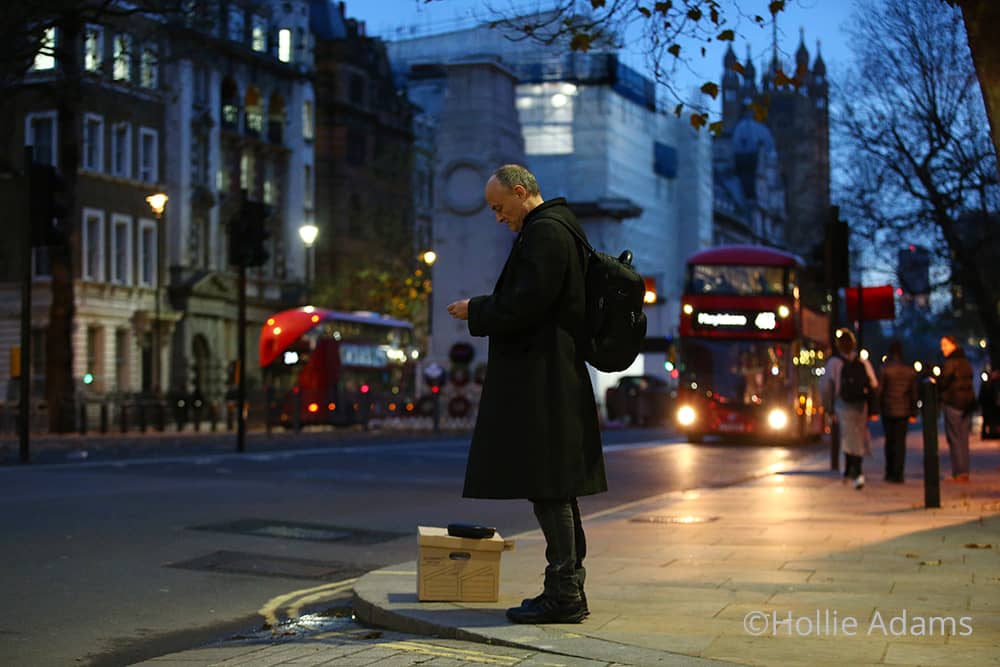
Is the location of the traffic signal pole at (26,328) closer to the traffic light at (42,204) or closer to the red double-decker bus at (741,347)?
A: the traffic light at (42,204)

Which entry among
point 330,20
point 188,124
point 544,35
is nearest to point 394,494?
point 544,35

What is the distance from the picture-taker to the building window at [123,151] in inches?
2418

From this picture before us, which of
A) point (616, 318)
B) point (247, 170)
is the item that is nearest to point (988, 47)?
point (616, 318)

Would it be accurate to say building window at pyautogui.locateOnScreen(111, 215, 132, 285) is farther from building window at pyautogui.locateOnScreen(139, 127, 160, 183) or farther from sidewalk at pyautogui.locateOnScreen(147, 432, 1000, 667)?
sidewalk at pyautogui.locateOnScreen(147, 432, 1000, 667)

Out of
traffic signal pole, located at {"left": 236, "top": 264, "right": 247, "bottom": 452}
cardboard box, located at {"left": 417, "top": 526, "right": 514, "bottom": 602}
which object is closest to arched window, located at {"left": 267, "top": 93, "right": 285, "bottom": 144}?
traffic signal pole, located at {"left": 236, "top": 264, "right": 247, "bottom": 452}

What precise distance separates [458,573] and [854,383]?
11384 mm

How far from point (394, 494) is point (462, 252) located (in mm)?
44330

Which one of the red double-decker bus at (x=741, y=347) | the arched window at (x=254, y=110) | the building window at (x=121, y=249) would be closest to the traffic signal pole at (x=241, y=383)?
the red double-decker bus at (x=741, y=347)

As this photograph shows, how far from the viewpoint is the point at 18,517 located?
45.4 feet

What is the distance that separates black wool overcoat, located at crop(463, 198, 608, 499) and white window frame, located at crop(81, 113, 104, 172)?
53.8m

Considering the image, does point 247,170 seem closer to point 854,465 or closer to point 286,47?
point 286,47

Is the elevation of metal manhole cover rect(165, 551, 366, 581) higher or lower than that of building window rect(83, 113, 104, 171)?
lower

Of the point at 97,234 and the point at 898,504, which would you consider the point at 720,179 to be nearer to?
the point at 97,234

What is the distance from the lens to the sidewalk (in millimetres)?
6852
